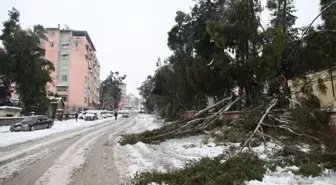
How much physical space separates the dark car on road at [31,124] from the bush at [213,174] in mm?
24139

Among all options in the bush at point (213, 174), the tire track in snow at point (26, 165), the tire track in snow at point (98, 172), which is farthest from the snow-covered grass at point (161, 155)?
the tire track in snow at point (26, 165)

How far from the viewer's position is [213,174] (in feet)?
26.0

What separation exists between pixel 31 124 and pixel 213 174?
25.6m

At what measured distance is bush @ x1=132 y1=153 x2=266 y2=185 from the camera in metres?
7.50

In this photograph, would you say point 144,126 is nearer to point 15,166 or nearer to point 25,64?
point 25,64

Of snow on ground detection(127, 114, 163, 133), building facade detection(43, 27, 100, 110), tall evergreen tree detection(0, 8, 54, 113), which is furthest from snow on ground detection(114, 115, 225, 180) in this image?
building facade detection(43, 27, 100, 110)

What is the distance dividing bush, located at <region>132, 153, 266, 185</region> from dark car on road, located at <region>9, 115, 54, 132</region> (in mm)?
24139

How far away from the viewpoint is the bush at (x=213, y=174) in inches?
295

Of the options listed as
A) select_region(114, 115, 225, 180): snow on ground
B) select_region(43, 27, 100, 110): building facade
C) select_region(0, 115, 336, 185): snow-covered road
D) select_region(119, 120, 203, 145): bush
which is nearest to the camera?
select_region(0, 115, 336, 185): snow-covered road

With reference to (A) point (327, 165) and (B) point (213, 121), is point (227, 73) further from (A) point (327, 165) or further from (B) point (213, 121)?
(A) point (327, 165)

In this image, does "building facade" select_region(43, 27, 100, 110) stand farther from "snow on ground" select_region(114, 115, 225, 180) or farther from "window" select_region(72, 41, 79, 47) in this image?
"snow on ground" select_region(114, 115, 225, 180)

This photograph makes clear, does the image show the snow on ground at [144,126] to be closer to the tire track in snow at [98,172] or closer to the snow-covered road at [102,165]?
the snow-covered road at [102,165]

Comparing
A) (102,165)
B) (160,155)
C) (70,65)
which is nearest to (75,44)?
(70,65)

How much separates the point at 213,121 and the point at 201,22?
548 inches
